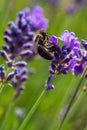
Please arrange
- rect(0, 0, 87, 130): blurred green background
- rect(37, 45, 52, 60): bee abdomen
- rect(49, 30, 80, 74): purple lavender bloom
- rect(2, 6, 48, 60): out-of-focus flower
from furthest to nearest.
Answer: rect(0, 0, 87, 130): blurred green background → rect(2, 6, 48, 60): out-of-focus flower → rect(37, 45, 52, 60): bee abdomen → rect(49, 30, 80, 74): purple lavender bloom

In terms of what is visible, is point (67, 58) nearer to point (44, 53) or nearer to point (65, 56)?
point (65, 56)

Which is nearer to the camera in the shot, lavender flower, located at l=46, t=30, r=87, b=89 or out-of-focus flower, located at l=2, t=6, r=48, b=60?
lavender flower, located at l=46, t=30, r=87, b=89

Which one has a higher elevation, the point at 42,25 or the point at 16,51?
the point at 42,25

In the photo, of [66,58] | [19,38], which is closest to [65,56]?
[66,58]

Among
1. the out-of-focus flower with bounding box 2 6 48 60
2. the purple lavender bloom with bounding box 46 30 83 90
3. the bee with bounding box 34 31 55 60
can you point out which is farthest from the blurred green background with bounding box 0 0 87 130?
the purple lavender bloom with bounding box 46 30 83 90

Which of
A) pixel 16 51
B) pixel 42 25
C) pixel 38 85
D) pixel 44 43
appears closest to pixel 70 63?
pixel 44 43

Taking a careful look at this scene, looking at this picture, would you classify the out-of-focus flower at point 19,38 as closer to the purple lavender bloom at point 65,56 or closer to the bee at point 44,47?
the bee at point 44,47

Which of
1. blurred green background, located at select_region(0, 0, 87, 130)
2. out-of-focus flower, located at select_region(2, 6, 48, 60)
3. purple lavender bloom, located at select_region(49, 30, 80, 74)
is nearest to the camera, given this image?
purple lavender bloom, located at select_region(49, 30, 80, 74)

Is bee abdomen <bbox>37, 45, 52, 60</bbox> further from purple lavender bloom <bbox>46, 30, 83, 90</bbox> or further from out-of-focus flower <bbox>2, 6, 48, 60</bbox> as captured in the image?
out-of-focus flower <bbox>2, 6, 48, 60</bbox>

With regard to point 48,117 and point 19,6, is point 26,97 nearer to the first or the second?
point 48,117
